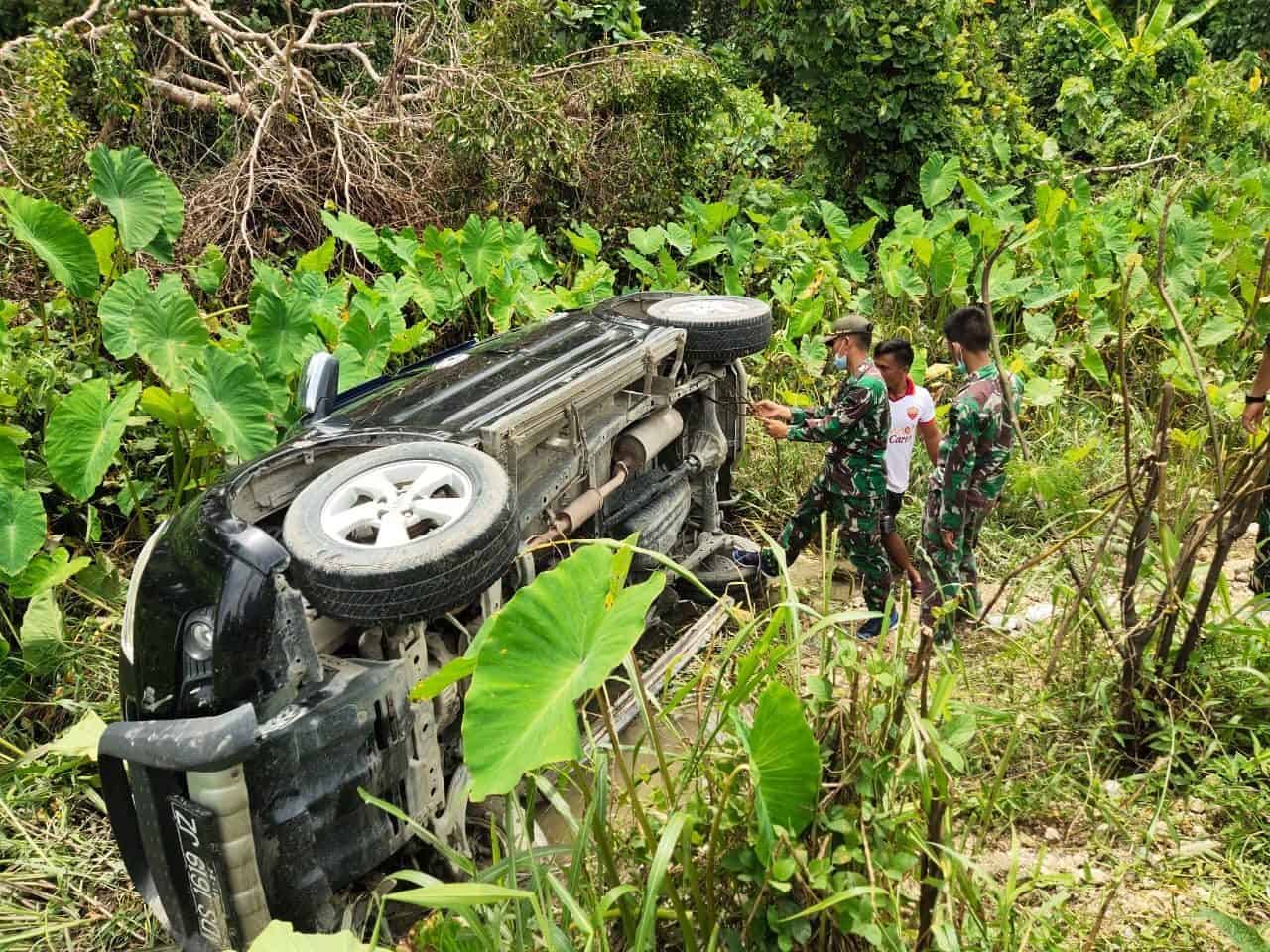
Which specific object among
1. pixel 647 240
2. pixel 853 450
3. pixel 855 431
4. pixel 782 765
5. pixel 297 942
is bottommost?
pixel 853 450

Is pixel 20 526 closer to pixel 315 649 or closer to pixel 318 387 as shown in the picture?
pixel 318 387

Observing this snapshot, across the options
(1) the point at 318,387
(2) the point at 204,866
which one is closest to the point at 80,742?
(2) the point at 204,866

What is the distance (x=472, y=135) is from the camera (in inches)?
308

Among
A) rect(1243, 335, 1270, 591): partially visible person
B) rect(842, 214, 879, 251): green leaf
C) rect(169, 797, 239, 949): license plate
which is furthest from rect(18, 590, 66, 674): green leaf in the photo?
rect(842, 214, 879, 251): green leaf

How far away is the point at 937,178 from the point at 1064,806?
691cm

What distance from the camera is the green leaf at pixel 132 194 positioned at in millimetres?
5340

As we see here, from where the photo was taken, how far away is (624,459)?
443 centimetres

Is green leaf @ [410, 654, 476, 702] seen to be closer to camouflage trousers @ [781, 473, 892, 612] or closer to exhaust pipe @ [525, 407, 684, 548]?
exhaust pipe @ [525, 407, 684, 548]

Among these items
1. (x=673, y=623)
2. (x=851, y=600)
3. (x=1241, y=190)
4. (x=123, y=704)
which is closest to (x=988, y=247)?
(x=1241, y=190)

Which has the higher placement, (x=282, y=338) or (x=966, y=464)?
(x=282, y=338)

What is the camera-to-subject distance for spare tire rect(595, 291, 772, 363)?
500cm

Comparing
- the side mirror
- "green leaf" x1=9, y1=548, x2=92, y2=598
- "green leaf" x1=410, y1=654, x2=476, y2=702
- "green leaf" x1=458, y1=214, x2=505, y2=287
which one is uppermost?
"green leaf" x1=410, y1=654, x2=476, y2=702

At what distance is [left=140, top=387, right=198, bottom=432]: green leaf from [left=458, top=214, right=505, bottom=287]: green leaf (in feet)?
8.07

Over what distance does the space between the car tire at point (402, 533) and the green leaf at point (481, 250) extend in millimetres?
3609
